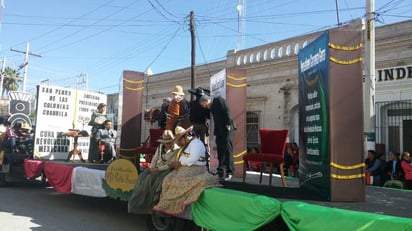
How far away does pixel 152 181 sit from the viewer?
608 cm

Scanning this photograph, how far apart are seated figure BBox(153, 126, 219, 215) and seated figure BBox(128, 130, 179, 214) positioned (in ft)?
0.60

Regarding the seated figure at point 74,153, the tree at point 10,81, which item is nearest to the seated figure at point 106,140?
the seated figure at point 74,153

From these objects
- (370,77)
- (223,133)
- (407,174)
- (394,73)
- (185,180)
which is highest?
(394,73)

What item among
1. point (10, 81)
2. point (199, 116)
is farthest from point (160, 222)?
point (10, 81)

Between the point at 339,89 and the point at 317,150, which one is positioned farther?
the point at 317,150

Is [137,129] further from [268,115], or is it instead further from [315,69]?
[268,115]

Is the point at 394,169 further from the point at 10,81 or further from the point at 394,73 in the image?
the point at 10,81

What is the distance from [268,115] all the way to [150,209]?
1072cm

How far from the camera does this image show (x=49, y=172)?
9.98m

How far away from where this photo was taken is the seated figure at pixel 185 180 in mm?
5480

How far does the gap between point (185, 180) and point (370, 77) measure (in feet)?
23.9

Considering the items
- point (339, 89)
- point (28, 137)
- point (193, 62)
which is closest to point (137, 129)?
point (28, 137)

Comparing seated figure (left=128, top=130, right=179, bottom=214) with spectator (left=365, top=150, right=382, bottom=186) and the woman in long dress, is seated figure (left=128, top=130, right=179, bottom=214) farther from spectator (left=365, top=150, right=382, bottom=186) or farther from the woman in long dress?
spectator (left=365, top=150, right=382, bottom=186)

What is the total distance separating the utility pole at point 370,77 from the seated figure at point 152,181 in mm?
6754
